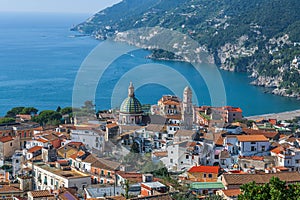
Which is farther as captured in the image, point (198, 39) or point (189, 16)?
point (189, 16)

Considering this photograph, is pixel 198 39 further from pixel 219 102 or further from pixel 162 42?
pixel 219 102

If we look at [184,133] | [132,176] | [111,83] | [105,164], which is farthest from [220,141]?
[111,83]

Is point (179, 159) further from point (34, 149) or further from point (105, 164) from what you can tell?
point (34, 149)

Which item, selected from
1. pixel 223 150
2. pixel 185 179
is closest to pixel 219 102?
pixel 223 150

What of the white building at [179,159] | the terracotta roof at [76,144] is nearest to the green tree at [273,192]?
the white building at [179,159]

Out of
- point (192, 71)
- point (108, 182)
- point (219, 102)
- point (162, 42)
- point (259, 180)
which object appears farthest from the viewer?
point (162, 42)

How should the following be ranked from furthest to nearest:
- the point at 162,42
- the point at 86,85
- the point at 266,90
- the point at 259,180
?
the point at 162,42 → the point at 266,90 → the point at 86,85 → the point at 259,180

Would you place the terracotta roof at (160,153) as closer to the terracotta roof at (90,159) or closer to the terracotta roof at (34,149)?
the terracotta roof at (90,159)
